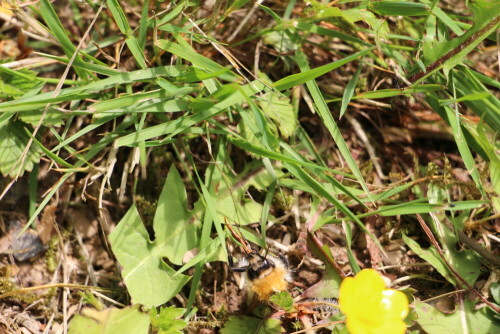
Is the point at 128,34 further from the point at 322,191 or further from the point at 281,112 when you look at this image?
the point at 322,191

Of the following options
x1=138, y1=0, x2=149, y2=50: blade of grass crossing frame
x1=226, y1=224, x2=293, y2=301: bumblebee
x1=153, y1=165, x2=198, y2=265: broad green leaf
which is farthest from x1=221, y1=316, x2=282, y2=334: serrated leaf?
x1=138, y1=0, x2=149, y2=50: blade of grass crossing frame

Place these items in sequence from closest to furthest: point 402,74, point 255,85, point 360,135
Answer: point 255,85
point 402,74
point 360,135

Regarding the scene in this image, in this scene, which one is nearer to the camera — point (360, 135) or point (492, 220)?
point (492, 220)

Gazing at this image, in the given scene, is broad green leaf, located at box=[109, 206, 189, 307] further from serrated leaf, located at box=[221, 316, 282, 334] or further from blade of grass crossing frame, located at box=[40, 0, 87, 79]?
blade of grass crossing frame, located at box=[40, 0, 87, 79]

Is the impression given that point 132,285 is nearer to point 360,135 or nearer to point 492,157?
point 360,135

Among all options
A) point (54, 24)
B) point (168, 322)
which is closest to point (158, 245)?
point (168, 322)

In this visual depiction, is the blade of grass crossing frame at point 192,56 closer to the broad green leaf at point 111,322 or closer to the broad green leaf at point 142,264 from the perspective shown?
the broad green leaf at point 142,264

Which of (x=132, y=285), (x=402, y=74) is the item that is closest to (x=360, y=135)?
(x=402, y=74)
